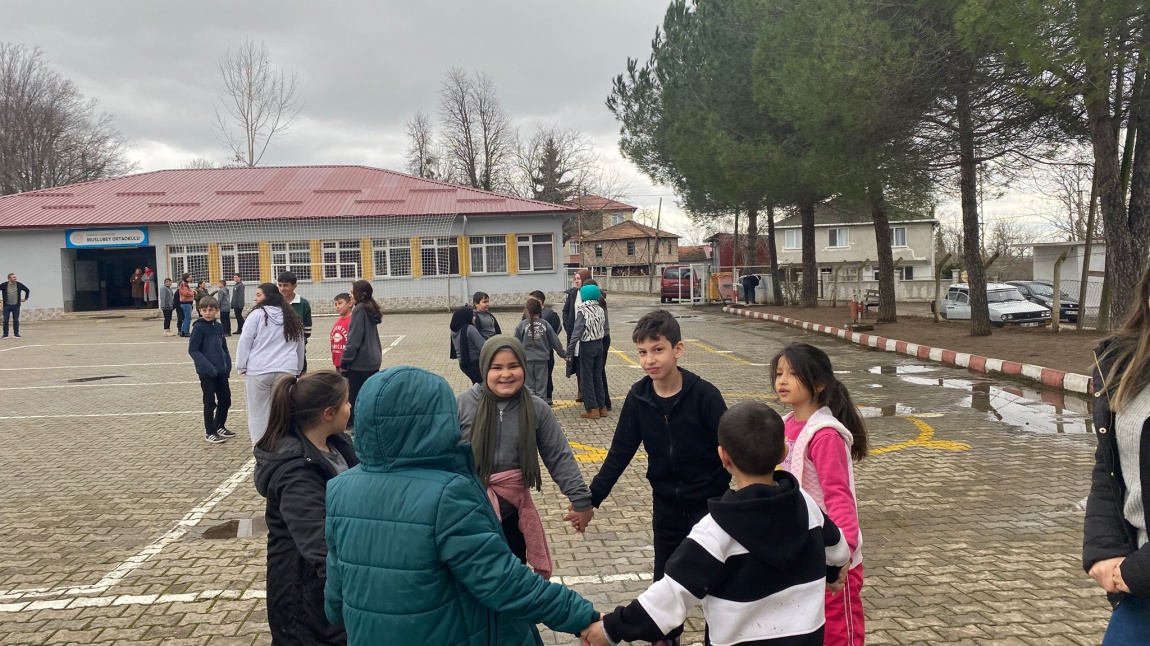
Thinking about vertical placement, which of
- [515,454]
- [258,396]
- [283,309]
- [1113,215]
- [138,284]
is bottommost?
[258,396]

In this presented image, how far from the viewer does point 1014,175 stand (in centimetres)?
1975

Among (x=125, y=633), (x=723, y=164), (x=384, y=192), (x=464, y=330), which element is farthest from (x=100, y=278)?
(x=125, y=633)

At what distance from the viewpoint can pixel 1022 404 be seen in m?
10.7

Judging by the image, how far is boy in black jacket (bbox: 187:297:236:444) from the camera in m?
8.88

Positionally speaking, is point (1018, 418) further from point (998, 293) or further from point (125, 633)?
point (998, 293)

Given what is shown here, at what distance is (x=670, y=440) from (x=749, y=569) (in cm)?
125

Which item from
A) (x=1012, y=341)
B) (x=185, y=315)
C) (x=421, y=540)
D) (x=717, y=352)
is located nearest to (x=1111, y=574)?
(x=421, y=540)

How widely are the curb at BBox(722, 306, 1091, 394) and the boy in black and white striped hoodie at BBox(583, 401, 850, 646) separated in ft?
34.0

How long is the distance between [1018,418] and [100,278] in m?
36.9

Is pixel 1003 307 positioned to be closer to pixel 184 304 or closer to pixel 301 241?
pixel 184 304

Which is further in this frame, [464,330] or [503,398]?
[464,330]

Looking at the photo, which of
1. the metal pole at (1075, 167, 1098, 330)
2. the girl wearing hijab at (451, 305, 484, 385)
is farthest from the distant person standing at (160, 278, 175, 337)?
the metal pole at (1075, 167, 1098, 330)

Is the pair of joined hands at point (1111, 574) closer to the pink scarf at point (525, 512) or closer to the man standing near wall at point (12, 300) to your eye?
the pink scarf at point (525, 512)

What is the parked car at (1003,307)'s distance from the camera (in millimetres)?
22172
